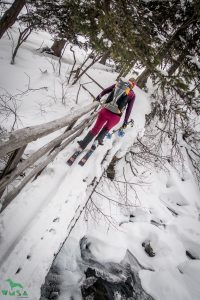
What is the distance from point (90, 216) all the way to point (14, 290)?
11.7 ft

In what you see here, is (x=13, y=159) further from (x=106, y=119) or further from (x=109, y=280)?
(x=109, y=280)

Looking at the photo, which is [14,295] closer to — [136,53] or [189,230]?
[136,53]

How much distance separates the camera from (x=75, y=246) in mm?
4543

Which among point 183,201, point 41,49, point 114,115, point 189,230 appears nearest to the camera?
point 114,115

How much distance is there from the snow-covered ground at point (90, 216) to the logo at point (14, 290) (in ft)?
0.11

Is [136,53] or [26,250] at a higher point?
[136,53]

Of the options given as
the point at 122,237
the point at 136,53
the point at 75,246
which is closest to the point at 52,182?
the point at 75,246

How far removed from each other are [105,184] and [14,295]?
5170mm

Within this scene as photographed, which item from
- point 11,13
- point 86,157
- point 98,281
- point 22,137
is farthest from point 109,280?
point 11,13

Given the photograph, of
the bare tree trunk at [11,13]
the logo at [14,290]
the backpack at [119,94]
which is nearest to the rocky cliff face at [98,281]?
the logo at [14,290]

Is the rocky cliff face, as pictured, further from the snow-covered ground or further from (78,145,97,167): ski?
(78,145,97,167): ski

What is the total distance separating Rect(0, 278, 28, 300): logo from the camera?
7.04ft

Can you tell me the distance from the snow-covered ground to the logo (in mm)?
33

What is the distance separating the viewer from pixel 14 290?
2.20 metres
